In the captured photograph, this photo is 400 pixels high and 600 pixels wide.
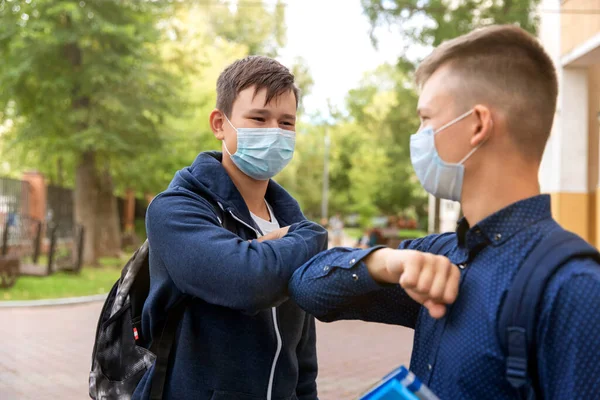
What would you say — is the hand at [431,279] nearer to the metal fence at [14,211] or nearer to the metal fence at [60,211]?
the metal fence at [14,211]

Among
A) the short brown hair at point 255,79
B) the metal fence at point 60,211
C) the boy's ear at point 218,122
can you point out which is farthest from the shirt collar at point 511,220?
the metal fence at point 60,211

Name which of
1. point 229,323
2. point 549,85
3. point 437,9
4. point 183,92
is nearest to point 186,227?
point 229,323

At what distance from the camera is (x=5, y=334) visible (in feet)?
32.7

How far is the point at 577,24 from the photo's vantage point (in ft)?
44.7

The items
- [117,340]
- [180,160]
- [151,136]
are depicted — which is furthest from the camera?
[180,160]

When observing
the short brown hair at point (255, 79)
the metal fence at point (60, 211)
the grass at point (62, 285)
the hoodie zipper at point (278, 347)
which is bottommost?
the grass at point (62, 285)

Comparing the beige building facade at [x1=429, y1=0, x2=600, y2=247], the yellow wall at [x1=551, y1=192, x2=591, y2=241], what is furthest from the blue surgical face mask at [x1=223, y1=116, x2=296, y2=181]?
the yellow wall at [x1=551, y1=192, x2=591, y2=241]

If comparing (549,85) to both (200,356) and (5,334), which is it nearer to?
(200,356)

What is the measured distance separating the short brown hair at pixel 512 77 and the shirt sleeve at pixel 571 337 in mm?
337

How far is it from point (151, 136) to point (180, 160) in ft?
13.6

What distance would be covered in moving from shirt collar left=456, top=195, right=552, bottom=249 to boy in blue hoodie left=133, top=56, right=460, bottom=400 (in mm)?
484

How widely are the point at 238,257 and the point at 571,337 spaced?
0.79 metres

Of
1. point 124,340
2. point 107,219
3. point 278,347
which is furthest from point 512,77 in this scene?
point 107,219

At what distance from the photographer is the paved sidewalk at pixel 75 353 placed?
697 centimetres
